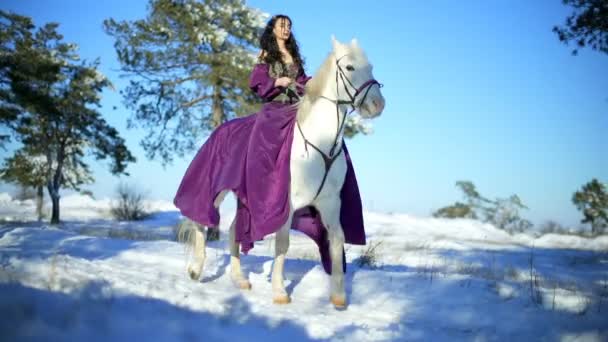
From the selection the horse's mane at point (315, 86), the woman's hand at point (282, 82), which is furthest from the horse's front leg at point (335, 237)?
the woman's hand at point (282, 82)

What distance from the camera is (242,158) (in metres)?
4.37

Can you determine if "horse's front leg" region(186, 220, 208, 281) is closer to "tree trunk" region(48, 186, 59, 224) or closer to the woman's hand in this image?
the woman's hand

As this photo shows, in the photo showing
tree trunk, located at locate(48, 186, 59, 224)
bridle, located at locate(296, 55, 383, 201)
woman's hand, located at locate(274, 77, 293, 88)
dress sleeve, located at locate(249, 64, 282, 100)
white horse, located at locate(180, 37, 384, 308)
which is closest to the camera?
bridle, located at locate(296, 55, 383, 201)

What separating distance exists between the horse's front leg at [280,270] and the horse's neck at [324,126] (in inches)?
26.8

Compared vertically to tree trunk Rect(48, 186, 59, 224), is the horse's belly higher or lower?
higher

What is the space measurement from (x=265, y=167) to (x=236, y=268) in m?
1.42

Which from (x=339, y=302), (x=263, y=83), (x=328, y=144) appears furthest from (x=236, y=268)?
(x=263, y=83)

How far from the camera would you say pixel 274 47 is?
15.4ft

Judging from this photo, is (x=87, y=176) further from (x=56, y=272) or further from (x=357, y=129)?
(x=56, y=272)

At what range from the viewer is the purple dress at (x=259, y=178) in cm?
395

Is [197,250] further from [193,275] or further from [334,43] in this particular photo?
[334,43]

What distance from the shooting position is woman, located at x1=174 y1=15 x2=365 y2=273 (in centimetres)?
397

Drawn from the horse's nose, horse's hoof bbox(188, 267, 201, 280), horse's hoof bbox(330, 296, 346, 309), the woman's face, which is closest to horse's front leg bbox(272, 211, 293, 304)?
horse's hoof bbox(330, 296, 346, 309)

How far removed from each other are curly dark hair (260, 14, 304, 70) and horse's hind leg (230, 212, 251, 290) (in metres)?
1.90
